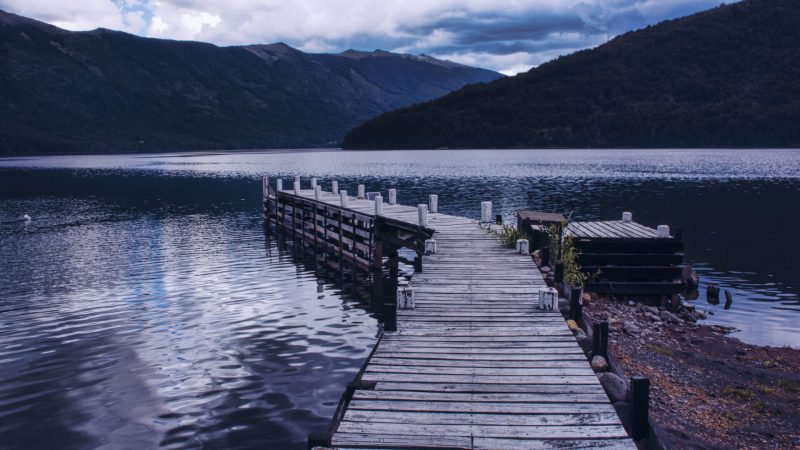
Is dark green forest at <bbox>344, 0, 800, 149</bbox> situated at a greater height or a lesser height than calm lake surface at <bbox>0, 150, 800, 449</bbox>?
greater

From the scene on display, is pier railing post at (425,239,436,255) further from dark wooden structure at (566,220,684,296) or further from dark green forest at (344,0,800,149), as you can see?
dark green forest at (344,0,800,149)

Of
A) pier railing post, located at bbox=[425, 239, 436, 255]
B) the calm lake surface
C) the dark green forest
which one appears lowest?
the calm lake surface

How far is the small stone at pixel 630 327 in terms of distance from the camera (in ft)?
54.7

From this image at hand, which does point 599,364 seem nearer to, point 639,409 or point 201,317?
point 639,409

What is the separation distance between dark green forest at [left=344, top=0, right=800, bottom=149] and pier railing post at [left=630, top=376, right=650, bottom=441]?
16927cm

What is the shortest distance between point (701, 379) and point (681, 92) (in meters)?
177

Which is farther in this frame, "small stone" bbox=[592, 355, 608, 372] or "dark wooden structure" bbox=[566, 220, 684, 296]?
"dark wooden structure" bbox=[566, 220, 684, 296]

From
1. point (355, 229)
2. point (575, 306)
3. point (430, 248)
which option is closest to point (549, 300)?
point (575, 306)

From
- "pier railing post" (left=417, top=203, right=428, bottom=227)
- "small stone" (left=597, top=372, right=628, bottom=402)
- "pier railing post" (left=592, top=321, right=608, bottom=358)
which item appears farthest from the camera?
"pier railing post" (left=417, top=203, right=428, bottom=227)

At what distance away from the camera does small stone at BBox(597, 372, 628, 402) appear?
873 centimetres

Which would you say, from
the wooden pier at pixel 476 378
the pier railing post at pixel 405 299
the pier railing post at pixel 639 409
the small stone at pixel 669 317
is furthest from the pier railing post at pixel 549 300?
the small stone at pixel 669 317

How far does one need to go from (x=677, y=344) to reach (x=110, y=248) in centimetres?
2924

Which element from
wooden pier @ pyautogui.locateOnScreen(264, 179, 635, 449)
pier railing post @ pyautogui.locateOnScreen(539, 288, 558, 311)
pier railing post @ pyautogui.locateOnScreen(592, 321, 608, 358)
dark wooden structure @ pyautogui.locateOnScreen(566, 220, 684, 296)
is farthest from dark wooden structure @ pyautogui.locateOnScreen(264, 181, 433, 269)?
pier railing post @ pyautogui.locateOnScreen(592, 321, 608, 358)

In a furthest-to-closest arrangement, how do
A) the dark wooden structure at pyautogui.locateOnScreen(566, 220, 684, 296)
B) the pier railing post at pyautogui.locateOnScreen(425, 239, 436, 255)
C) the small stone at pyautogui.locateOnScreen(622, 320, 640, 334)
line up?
the dark wooden structure at pyautogui.locateOnScreen(566, 220, 684, 296)
the pier railing post at pyautogui.locateOnScreen(425, 239, 436, 255)
the small stone at pyautogui.locateOnScreen(622, 320, 640, 334)
